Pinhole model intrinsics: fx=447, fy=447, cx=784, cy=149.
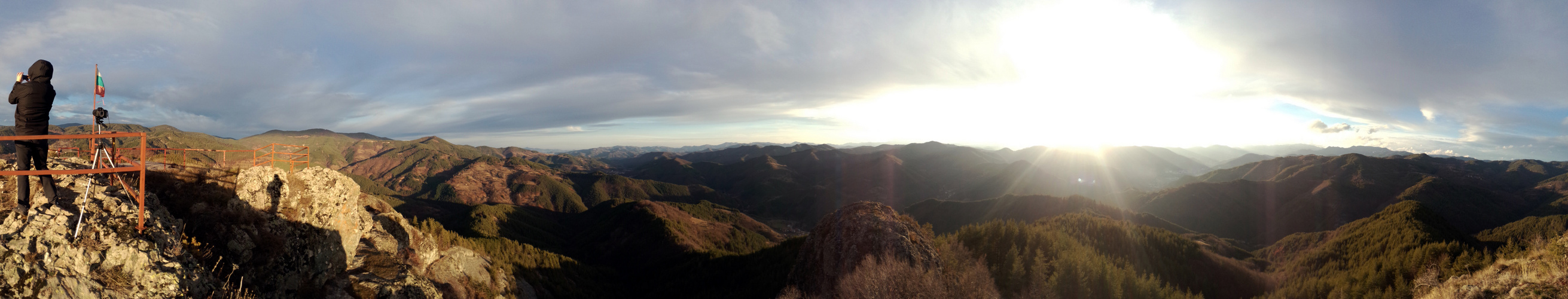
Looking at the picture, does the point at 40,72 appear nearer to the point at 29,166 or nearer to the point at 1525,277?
the point at 29,166

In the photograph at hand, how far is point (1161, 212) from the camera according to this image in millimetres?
123438

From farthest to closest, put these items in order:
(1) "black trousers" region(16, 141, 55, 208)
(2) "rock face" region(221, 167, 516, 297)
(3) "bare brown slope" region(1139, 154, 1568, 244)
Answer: (3) "bare brown slope" region(1139, 154, 1568, 244) < (2) "rock face" region(221, 167, 516, 297) < (1) "black trousers" region(16, 141, 55, 208)

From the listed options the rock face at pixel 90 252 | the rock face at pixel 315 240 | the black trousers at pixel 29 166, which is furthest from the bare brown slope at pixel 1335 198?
the black trousers at pixel 29 166

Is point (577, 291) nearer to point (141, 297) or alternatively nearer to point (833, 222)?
point (833, 222)

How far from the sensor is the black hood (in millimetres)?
10375

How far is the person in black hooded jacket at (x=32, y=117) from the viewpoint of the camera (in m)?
10.3

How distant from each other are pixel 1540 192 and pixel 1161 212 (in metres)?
87.9

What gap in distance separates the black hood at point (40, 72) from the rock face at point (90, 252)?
265cm

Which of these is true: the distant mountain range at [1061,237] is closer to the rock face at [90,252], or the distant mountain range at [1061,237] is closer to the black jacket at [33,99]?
the rock face at [90,252]

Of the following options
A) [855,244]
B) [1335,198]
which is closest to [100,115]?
[855,244]

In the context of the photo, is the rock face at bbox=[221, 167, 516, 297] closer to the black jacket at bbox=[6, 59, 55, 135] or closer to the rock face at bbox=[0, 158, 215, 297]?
the rock face at bbox=[0, 158, 215, 297]

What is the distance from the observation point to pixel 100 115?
1136cm

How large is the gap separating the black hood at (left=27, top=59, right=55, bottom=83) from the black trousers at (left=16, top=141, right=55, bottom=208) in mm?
1551

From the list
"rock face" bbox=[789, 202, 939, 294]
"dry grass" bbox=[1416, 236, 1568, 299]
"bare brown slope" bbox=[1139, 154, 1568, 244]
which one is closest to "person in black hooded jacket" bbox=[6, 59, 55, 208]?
"rock face" bbox=[789, 202, 939, 294]
